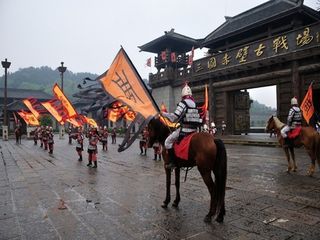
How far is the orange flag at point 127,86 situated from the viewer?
5785 mm

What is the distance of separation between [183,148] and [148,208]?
1.38 metres

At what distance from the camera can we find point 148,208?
5184 mm

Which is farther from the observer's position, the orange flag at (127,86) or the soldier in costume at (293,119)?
the soldier in costume at (293,119)

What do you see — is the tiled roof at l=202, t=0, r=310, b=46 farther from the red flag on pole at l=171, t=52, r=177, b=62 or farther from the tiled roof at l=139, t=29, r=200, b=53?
the tiled roof at l=139, t=29, r=200, b=53

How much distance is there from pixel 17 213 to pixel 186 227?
317cm

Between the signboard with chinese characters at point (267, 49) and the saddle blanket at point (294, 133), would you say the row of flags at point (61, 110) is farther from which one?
the signboard with chinese characters at point (267, 49)

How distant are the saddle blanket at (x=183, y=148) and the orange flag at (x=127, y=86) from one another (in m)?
0.96

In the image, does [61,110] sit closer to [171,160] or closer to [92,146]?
[92,146]

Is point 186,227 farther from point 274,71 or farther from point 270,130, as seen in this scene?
point 274,71

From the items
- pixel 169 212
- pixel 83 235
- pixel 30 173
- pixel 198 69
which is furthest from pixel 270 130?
pixel 198 69

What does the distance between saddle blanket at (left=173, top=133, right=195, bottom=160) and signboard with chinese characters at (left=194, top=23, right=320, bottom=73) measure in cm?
1538

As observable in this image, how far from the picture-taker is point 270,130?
992 cm

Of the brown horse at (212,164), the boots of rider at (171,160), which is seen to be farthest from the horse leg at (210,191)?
the boots of rider at (171,160)

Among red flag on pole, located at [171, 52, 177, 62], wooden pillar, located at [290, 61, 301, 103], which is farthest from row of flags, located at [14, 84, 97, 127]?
red flag on pole, located at [171, 52, 177, 62]
